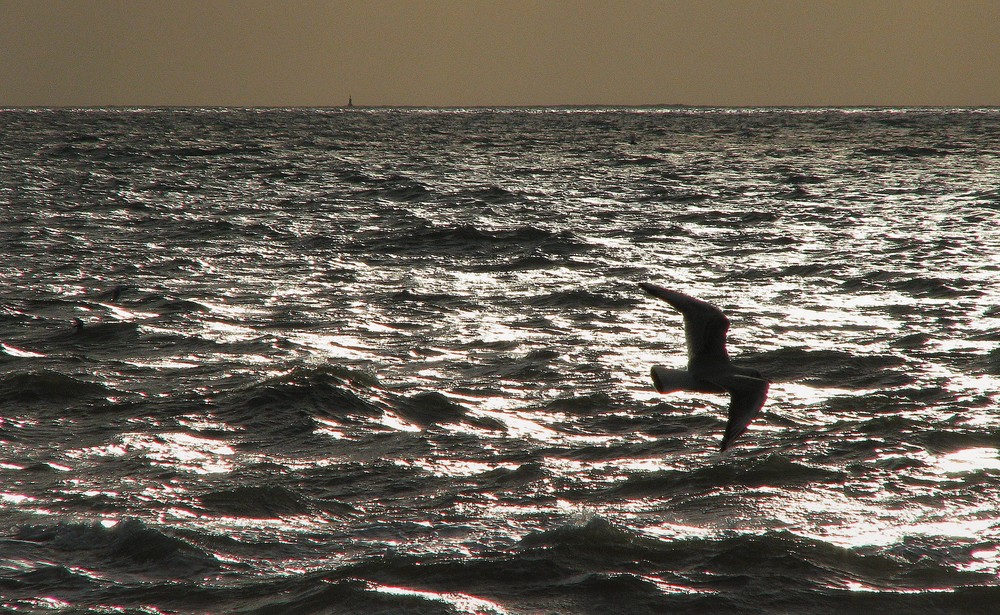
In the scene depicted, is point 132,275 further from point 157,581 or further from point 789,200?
point 789,200

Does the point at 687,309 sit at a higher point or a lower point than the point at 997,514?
higher

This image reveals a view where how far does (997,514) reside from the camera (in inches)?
263

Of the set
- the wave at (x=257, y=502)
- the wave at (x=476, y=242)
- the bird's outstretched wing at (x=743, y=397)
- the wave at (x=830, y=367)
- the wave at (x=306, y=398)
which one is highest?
the bird's outstretched wing at (x=743, y=397)

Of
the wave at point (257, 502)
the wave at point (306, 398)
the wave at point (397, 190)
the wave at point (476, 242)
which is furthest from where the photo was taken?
the wave at point (397, 190)

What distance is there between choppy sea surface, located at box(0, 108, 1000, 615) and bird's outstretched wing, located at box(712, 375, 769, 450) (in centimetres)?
94

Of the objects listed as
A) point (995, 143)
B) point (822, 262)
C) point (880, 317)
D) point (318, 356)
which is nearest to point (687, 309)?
point (318, 356)

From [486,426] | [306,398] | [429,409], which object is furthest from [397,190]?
[486,426]

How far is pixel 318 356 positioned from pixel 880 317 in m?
7.03

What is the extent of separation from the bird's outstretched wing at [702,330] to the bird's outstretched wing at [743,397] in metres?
0.41

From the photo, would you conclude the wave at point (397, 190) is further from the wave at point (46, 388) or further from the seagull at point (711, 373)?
the seagull at point (711, 373)

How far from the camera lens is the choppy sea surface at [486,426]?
586cm

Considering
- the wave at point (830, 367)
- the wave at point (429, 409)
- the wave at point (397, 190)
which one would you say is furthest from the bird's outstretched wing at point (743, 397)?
the wave at point (397, 190)

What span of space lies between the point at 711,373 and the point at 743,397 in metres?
0.34

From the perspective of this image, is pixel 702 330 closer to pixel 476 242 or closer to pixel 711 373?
pixel 711 373
